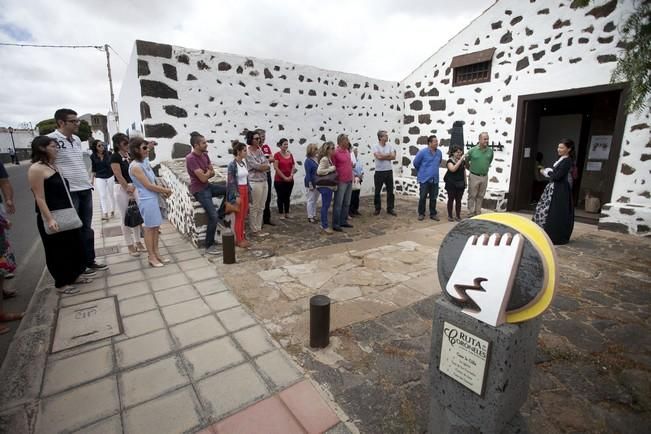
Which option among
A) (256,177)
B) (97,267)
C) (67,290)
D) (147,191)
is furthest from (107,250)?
(256,177)

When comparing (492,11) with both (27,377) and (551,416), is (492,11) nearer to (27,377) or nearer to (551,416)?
(551,416)

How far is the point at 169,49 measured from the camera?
537 cm

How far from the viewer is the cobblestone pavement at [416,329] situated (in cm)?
182

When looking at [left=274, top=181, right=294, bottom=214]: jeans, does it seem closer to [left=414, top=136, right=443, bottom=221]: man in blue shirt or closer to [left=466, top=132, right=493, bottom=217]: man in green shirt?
[left=414, top=136, right=443, bottom=221]: man in blue shirt

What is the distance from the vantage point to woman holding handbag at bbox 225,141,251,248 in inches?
173

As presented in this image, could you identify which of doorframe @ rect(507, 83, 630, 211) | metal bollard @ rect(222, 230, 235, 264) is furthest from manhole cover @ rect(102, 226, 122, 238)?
doorframe @ rect(507, 83, 630, 211)

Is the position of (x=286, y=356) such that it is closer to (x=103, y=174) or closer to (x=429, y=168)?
(x=429, y=168)

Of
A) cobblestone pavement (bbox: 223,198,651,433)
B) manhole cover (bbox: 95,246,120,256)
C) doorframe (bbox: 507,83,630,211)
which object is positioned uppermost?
doorframe (bbox: 507,83,630,211)

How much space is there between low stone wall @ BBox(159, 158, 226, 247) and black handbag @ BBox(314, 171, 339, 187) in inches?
57.1

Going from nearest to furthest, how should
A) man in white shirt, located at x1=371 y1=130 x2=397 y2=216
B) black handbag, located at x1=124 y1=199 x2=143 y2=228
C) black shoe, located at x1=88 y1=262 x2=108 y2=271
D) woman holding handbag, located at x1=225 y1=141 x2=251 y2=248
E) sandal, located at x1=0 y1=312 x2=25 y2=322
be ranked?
sandal, located at x1=0 y1=312 x2=25 y2=322 < black shoe, located at x1=88 y1=262 x2=108 y2=271 < black handbag, located at x1=124 y1=199 x2=143 y2=228 < woman holding handbag, located at x1=225 y1=141 x2=251 y2=248 < man in white shirt, located at x1=371 y1=130 x2=397 y2=216

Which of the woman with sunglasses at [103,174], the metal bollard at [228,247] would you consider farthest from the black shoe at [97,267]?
the woman with sunglasses at [103,174]

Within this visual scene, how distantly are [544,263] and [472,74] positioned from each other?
24.0ft

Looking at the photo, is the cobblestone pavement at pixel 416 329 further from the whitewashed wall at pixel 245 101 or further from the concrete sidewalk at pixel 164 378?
the whitewashed wall at pixel 245 101

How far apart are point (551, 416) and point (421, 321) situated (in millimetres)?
1066
